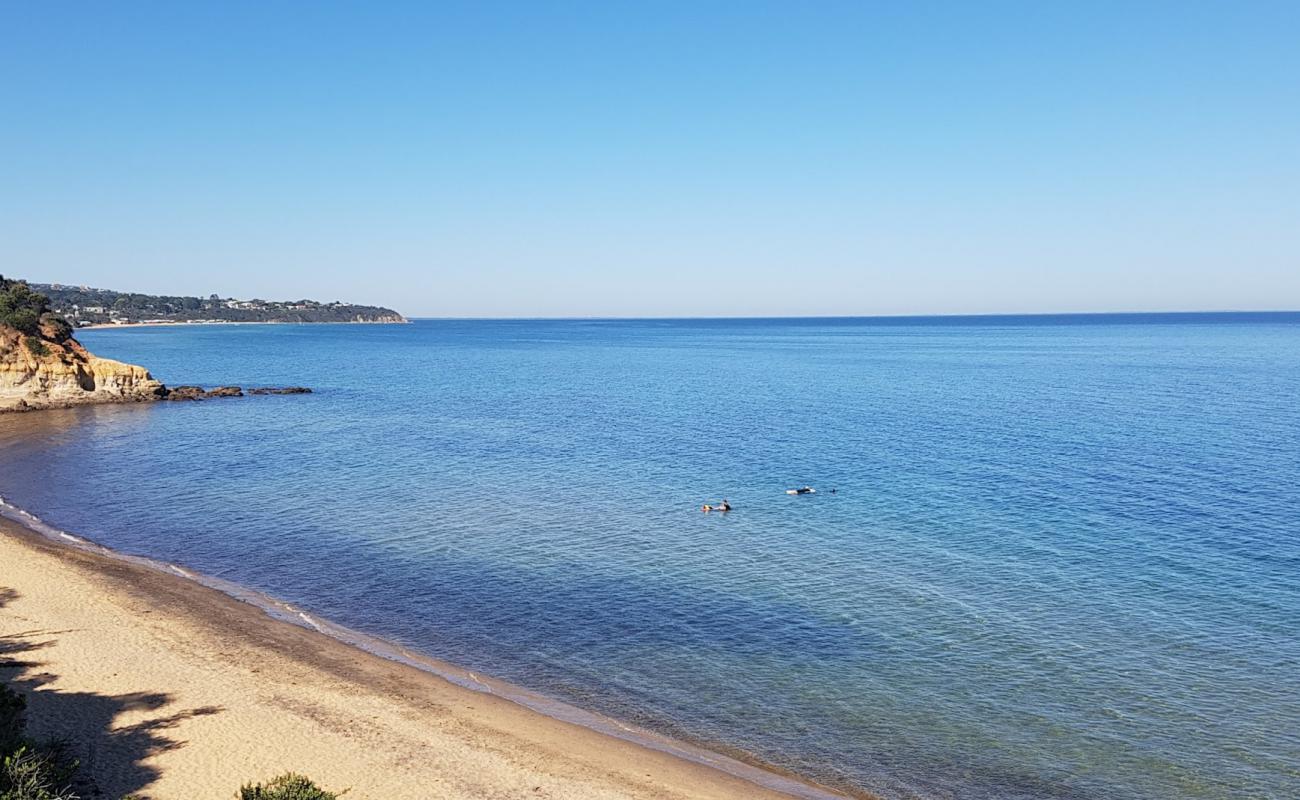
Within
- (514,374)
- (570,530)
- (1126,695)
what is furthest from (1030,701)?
(514,374)

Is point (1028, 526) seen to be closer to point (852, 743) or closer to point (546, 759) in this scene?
point (852, 743)

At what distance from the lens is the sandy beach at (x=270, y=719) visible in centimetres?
1850

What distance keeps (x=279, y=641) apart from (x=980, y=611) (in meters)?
23.2

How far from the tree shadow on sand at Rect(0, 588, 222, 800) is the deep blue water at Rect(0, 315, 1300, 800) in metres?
8.00

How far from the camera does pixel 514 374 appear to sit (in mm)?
133375

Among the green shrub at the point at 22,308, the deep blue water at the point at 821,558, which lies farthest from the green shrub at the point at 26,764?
the green shrub at the point at 22,308

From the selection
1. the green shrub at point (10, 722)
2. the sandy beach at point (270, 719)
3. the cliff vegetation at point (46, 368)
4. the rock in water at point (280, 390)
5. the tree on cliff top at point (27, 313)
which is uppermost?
the tree on cliff top at point (27, 313)

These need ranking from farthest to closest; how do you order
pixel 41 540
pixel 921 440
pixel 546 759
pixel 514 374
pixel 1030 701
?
pixel 514 374, pixel 921 440, pixel 41 540, pixel 1030 701, pixel 546 759

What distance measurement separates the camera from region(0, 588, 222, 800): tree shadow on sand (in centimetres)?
1766

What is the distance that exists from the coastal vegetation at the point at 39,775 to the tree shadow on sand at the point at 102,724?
2.71 ft

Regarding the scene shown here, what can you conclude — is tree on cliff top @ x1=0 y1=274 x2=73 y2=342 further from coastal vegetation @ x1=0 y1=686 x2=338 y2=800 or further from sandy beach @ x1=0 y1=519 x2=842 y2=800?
coastal vegetation @ x1=0 y1=686 x2=338 y2=800

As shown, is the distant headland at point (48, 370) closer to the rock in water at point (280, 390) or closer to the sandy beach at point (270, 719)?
the rock in water at point (280, 390)

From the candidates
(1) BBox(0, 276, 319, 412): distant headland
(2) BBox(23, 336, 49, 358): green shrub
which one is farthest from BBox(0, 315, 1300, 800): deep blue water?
(2) BBox(23, 336, 49, 358): green shrub

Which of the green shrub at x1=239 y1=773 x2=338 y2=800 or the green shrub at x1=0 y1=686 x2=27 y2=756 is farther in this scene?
the green shrub at x1=0 y1=686 x2=27 y2=756
